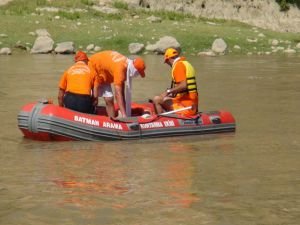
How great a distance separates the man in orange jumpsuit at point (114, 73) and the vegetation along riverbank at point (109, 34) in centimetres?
2015

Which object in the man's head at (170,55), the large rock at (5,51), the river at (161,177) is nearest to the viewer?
the river at (161,177)

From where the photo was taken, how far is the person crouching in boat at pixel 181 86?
12.4 metres

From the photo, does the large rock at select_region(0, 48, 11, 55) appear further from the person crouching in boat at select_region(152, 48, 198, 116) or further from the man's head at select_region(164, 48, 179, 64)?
the man's head at select_region(164, 48, 179, 64)

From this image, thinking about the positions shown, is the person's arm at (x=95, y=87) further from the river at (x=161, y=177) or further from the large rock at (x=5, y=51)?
the large rock at (x=5, y=51)

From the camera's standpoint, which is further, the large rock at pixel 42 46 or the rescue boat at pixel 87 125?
the large rock at pixel 42 46

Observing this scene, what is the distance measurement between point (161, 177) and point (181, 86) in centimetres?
371

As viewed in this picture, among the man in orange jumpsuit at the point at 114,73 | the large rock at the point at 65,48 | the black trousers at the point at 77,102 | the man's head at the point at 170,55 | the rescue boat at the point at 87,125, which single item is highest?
the man's head at the point at 170,55

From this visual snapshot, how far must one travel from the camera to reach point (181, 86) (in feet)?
40.6

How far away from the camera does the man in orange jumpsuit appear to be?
11859 mm

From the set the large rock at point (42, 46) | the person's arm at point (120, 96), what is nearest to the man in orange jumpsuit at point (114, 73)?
the person's arm at point (120, 96)

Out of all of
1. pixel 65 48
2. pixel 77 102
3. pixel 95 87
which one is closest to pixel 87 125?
pixel 77 102

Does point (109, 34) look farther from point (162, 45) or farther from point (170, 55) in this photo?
point (170, 55)

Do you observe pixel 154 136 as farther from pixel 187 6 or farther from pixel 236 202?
pixel 187 6

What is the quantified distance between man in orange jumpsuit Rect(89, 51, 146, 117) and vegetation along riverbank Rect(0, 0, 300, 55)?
66.1 ft
